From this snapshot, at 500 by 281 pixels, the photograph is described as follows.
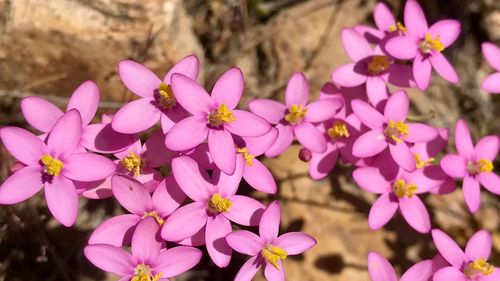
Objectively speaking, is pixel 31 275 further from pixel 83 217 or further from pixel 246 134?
pixel 246 134

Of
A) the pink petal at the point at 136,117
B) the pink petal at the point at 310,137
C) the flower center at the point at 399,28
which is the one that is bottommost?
the pink petal at the point at 310,137

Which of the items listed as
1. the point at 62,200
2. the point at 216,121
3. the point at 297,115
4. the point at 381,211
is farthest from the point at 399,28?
the point at 62,200

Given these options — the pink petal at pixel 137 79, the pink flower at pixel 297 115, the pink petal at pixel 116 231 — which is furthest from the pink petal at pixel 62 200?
the pink flower at pixel 297 115

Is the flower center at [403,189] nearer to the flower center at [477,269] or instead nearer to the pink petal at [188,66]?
the flower center at [477,269]

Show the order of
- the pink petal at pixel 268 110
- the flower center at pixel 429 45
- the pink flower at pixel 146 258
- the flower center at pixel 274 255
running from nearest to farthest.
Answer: the pink flower at pixel 146 258 → the flower center at pixel 274 255 → the pink petal at pixel 268 110 → the flower center at pixel 429 45

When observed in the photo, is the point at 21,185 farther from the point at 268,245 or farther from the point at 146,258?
the point at 268,245

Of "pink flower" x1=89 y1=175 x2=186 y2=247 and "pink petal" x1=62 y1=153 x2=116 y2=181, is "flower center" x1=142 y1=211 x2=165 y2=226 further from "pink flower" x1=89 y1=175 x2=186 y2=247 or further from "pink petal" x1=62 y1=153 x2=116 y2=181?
"pink petal" x1=62 y1=153 x2=116 y2=181

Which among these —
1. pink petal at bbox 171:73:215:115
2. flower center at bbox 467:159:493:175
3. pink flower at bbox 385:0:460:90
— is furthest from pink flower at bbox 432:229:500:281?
pink petal at bbox 171:73:215:115
